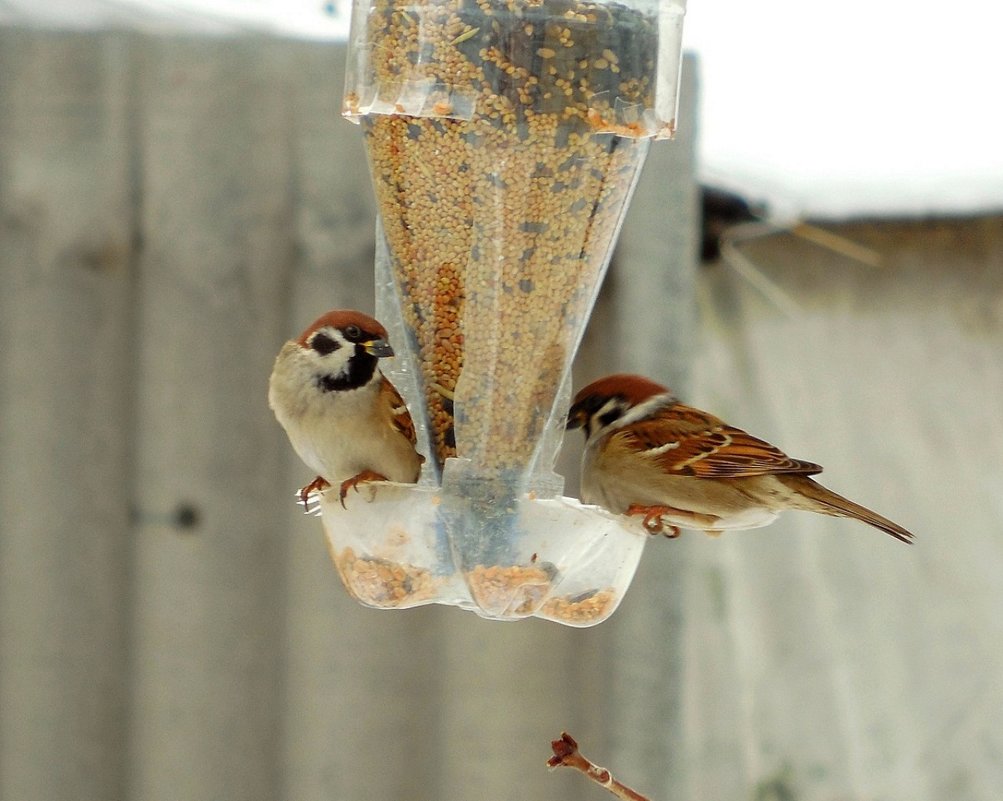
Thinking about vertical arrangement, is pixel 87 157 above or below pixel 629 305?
above

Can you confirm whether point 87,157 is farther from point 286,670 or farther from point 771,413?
point 771,413

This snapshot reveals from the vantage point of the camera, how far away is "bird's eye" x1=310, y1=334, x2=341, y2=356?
118 cm

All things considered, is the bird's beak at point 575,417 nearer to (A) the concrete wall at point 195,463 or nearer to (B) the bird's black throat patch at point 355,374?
(B) the bird's black throat patch at point 355,374

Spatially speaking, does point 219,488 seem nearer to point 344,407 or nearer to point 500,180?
point 344,407

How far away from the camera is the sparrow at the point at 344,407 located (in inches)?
42.9

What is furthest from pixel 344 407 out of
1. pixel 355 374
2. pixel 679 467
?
pixel 679 467

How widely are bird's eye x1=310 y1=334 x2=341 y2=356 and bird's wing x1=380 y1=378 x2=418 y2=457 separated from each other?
0.06 meters

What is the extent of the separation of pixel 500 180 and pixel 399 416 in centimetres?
23

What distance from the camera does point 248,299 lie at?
5.82ft

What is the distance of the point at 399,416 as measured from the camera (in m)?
1.11

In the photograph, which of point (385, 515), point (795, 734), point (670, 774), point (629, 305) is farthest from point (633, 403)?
point (795, 734)

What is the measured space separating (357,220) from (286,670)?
573 millimetres

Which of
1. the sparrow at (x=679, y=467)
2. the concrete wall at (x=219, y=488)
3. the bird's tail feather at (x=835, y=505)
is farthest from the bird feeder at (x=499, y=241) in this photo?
the concrete wall at (x=219, y=488)

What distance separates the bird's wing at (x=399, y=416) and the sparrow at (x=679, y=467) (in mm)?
155
